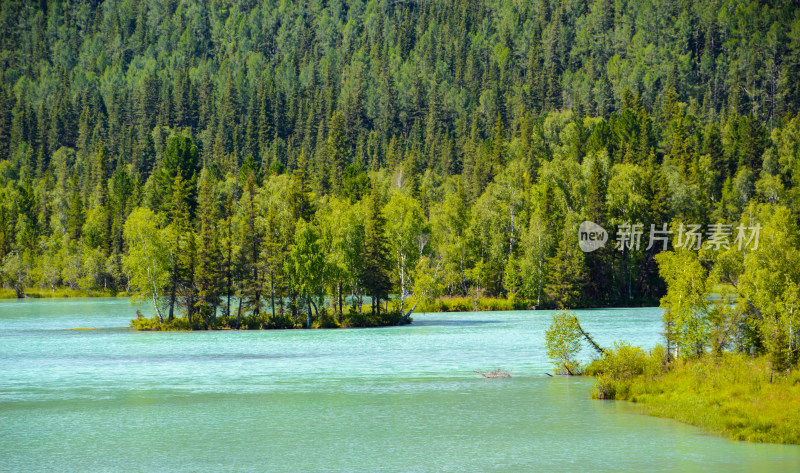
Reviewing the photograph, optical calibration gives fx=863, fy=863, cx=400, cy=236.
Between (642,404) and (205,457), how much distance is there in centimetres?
1774

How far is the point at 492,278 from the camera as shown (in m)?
113

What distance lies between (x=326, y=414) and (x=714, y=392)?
619 inches

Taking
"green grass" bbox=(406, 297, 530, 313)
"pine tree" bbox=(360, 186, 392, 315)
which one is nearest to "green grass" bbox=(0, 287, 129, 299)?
"green grass" bbox=(406, 297, 530, 313)

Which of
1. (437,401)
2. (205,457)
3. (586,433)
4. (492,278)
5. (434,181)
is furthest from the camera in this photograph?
(434,181)

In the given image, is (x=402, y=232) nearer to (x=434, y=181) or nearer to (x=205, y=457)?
(x=205, y=457)

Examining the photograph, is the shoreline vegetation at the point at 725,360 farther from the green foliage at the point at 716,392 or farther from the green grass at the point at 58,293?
the green grass at the point at 58,293

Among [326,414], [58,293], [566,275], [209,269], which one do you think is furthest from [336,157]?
[326,414]

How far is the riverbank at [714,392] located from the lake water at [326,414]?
657 mm

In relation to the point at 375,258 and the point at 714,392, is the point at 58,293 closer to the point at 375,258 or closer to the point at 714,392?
the point at 375,258

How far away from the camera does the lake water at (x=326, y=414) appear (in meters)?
28.3

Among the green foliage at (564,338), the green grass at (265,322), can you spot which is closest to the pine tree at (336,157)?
the green grass at (265,322)

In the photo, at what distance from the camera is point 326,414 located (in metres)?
36.8

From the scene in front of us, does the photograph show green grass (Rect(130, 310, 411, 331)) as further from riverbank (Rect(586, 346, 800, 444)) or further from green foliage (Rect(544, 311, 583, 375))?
riverbank (Rect(586, 346, 800, 444))

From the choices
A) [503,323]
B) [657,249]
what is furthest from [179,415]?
[657,249]
